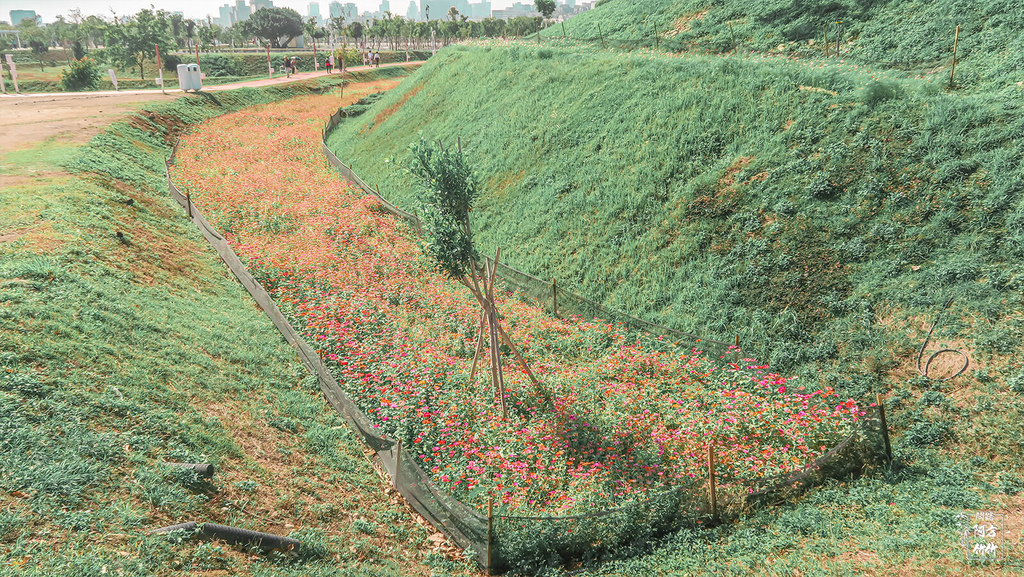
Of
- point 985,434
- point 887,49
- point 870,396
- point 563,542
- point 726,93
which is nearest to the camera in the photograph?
point 563,542

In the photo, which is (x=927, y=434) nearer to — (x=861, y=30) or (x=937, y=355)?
(x=937, y=355)

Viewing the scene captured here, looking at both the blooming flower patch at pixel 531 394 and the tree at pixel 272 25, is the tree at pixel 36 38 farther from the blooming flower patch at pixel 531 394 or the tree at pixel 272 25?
the blooming flower patch at pixel 531 394

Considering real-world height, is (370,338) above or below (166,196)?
below

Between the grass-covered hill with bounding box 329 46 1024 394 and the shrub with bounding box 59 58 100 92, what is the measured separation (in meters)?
49.1

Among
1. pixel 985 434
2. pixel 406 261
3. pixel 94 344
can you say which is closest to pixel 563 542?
pixel 985 434

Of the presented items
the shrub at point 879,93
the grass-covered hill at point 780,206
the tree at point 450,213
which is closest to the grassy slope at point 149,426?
the tree at point 450,213

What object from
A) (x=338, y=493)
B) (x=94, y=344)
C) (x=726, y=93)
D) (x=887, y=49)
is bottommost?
(x=338, y=493)

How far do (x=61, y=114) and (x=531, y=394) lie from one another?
36.4 m

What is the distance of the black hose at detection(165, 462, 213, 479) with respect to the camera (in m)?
9.26

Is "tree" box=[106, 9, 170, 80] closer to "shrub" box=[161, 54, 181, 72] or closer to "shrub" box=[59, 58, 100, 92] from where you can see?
"shrub" box=[161, 54, 181, 72]

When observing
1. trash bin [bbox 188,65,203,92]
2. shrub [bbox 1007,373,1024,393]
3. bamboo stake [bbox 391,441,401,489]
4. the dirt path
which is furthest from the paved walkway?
shrub [bbox 1007,373,1024,393]

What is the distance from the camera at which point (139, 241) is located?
18.3 metres

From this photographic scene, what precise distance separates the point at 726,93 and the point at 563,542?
55.9 feet

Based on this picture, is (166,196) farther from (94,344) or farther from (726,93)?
(726,93)
